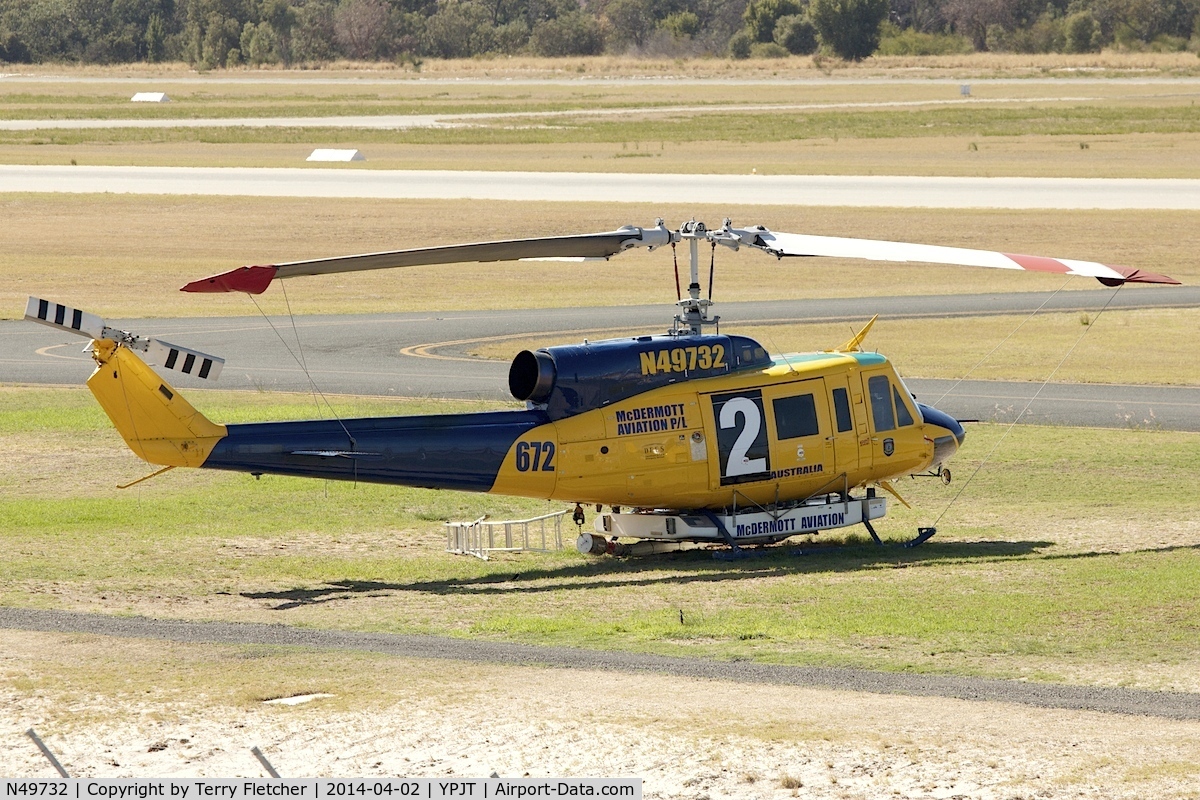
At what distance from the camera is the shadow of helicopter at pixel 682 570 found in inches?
734

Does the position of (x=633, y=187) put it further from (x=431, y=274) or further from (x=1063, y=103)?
(x=1063, y=103)

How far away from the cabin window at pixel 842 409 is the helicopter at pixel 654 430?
0.02m

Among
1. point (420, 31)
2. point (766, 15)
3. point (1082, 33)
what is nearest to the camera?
point (1082, 33)

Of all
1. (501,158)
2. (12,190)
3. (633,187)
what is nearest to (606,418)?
(633,187)

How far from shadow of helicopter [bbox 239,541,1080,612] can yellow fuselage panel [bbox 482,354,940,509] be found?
0.83 metres

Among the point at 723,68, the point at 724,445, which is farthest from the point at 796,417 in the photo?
the point at 723,68

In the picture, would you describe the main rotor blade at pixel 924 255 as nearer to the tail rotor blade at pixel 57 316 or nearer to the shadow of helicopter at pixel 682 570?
the shadow of helicopter at pixel 682 570

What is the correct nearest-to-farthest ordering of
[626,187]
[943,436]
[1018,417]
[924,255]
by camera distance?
1. [924,255]
2. [943,436]
3. [1018,417]
4. [626,187]

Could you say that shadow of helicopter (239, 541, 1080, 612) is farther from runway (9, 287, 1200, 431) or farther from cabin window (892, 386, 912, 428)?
runway (9, 287, 1200, 431)

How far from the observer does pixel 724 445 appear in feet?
66.8

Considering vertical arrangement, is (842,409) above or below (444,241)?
above

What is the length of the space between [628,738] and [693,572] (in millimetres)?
7391

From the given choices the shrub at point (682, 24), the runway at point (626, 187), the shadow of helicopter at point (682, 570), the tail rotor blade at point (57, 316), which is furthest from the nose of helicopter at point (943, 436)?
the shrub at point (682, 24)

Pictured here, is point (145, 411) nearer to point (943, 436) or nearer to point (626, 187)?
point (943, 436)
